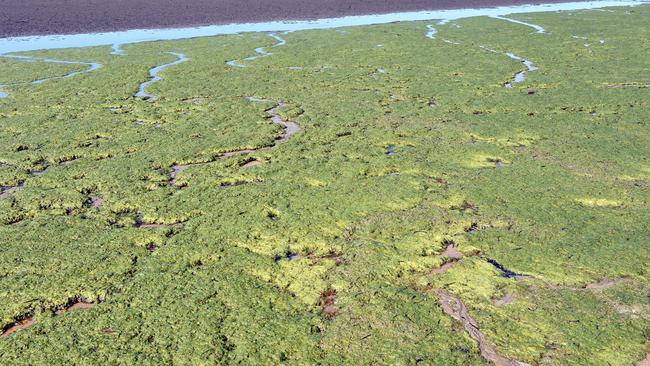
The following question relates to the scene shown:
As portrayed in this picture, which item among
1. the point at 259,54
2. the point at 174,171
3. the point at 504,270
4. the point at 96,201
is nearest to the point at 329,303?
the point at 504,270

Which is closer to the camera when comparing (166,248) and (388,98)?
(166,248)

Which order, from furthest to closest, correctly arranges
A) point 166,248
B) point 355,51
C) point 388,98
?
point 355,51 → point 388,98 → point 166,248

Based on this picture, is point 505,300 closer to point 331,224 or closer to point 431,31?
point 331,224

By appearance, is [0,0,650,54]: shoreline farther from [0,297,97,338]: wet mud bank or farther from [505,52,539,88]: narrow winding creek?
[0,297,97,338]: wet mud bank

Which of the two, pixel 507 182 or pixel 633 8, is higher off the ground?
pixel 633 8

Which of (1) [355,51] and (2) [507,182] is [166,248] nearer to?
(2) [507,182]

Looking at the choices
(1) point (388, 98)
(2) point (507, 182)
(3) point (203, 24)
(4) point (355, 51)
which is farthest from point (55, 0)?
(2) point (507, 182)

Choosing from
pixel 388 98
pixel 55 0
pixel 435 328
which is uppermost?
pixel 55 0
